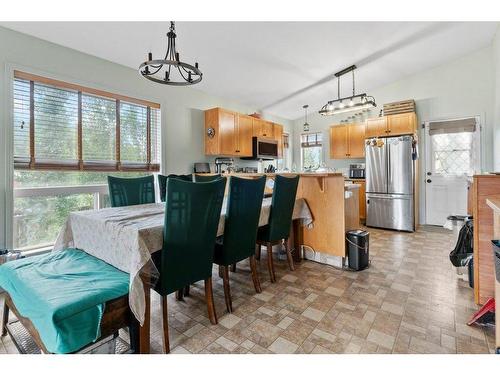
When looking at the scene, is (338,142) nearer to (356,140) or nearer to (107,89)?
(356,140)

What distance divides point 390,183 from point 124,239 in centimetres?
478

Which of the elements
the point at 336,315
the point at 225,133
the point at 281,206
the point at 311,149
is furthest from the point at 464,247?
the point at 311,149

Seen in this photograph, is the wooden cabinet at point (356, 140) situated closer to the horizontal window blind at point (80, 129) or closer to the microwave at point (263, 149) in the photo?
the microwave at point (263, 149)

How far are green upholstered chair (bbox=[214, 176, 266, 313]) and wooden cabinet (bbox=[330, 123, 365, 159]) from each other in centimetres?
431

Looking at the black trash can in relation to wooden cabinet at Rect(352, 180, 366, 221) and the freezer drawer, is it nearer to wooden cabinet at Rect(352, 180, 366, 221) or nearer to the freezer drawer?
the freezer drawer

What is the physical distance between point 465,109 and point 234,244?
17.3ft

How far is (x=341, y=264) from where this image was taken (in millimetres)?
2936

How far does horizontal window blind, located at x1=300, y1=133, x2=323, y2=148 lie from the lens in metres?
6.62

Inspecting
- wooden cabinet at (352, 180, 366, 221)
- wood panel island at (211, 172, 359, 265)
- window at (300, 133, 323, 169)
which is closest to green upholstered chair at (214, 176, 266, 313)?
wood panel island at (211, 172, 359, 265)

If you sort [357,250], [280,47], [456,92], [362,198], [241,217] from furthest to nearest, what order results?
[362,198]
[456,92]
[280,47]
[357,250]
[241,217]

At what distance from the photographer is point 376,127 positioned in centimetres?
511

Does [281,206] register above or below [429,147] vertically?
below
